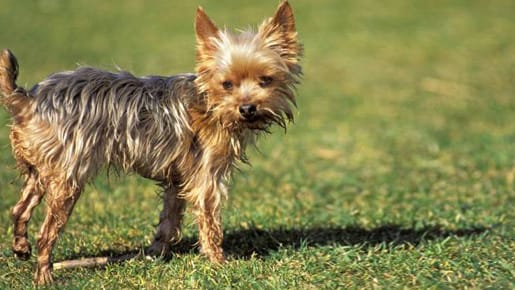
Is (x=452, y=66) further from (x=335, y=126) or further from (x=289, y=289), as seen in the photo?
(x=289, y=289)

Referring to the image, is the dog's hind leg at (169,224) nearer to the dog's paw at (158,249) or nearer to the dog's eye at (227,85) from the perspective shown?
the dog's paw at (158,249)

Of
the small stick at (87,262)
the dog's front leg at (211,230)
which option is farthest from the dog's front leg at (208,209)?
the small stick at (87,262)

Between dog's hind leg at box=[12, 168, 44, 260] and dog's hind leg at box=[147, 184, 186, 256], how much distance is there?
0.97m

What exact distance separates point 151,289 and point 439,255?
2.19 m

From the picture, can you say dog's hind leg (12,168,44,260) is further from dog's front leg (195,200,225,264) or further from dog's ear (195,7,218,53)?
dog's ear (195,7,218,53)

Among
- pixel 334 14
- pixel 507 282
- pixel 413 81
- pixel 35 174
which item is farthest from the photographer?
pixel 334 14

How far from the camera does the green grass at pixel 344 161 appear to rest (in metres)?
6.43

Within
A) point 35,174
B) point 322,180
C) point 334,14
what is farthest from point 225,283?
point 334,14

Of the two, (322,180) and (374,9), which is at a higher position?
(374,9)

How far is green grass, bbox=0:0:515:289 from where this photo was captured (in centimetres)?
643

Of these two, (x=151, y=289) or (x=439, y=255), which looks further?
(x=439, y=255)

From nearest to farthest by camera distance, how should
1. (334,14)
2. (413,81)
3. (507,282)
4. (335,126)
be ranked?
(507,282) → (335,126) → (413,81) → (334,14)

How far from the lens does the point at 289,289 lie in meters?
5.92

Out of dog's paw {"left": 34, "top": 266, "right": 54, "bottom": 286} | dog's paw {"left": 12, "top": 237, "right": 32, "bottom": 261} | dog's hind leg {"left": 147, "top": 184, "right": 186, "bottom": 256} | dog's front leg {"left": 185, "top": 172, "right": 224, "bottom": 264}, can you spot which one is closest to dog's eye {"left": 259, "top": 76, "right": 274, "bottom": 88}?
dog's front leg {"left": 185, "top": 172, "right": 224, "bottom": 264}
